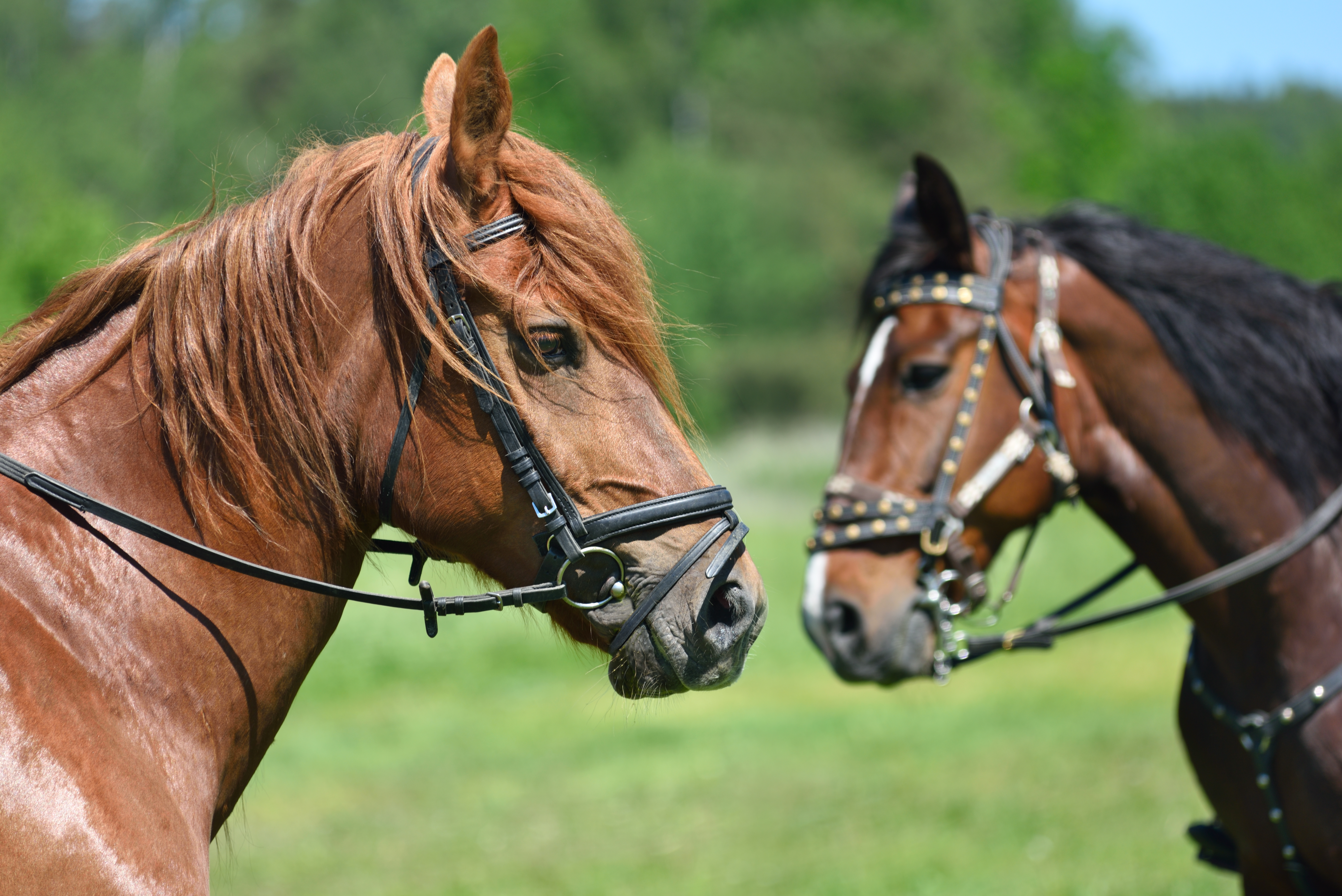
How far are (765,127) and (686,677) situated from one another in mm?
38941

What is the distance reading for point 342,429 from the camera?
1963 millimetres

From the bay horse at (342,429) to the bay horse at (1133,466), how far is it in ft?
4.88

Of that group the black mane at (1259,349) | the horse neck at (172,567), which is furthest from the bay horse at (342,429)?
the black mane at (1259,349)

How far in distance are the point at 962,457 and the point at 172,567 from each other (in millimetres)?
2248

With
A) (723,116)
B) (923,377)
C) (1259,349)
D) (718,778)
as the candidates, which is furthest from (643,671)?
(723,116)

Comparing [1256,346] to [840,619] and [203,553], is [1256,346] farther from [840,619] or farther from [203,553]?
[203,553]

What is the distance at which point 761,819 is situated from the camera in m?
7.04

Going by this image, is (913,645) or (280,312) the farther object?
(913,645)

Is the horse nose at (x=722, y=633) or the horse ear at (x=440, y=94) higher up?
the horse ear at (x=440, y=94)

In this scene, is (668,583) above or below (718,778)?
above

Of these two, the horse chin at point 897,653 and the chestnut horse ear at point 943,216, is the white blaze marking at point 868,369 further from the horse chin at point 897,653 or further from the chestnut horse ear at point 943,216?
the horse chin at point 897,653

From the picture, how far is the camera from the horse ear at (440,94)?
216cm

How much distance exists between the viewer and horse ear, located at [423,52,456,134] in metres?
2.16

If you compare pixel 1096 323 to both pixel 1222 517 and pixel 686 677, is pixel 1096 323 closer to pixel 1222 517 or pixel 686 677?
pixel 1222 517
